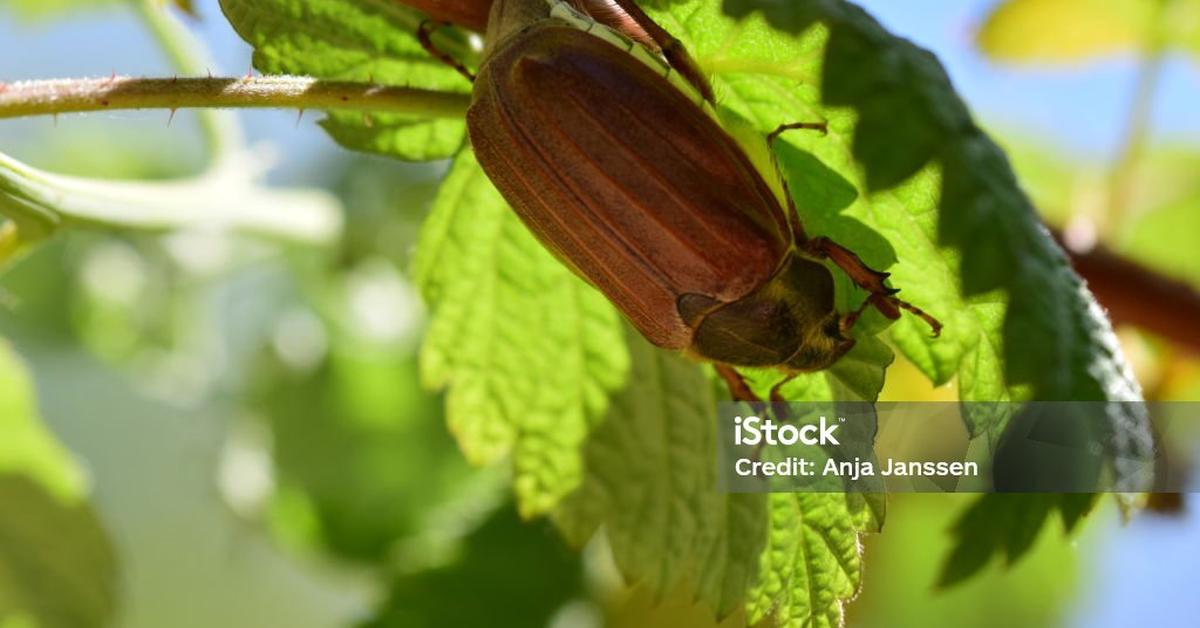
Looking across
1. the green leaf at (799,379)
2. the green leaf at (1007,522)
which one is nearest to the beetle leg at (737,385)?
the green leaf at (799,379)

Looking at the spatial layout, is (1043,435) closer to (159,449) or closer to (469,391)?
(469,391)

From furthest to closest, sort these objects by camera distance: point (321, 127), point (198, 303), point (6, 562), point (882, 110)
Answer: point (198, 303)
point (6, 562)
point (321, 127)
point (882, 110)

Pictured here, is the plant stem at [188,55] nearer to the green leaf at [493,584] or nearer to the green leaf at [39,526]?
the green leaf at [39,526]

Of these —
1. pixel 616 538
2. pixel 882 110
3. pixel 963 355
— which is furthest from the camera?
pixel 616 538

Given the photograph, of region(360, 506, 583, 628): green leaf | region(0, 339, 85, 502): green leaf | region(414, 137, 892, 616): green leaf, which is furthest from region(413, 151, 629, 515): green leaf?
region(0, 339, 85, 502): green leaf

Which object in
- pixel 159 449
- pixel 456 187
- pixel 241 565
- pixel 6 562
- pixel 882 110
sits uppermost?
pixel 882 110

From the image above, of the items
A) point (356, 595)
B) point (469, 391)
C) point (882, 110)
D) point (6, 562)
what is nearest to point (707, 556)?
point (469, 391)
